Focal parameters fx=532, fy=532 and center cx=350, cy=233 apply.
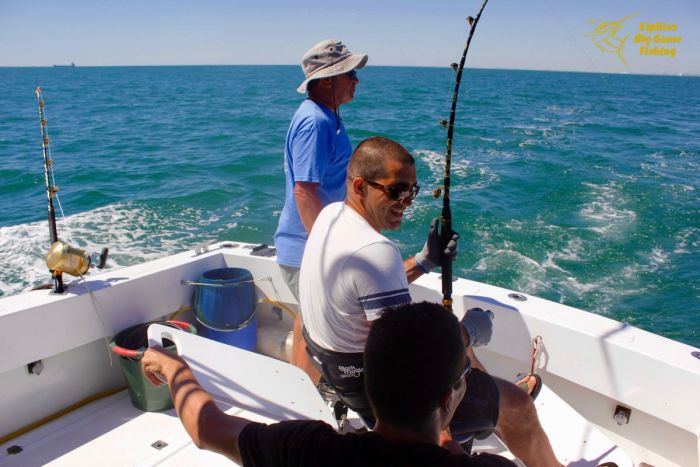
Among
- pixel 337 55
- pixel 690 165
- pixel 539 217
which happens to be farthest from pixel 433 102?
pixel 337 55

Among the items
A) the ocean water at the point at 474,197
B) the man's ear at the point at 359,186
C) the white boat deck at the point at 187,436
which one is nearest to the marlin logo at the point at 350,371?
the white boat deck at the point at 187,436

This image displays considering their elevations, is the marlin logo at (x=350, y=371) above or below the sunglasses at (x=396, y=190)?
below

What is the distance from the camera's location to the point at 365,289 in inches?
57.2

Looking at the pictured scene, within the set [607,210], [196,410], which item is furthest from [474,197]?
[196,410]

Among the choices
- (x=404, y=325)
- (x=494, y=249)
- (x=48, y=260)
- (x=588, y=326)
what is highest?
(x=404, y=325)

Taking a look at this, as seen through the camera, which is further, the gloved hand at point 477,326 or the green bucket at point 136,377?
the green bucket at point 136,377

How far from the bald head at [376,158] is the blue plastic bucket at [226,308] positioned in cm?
151

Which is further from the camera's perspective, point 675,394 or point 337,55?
point 337,55

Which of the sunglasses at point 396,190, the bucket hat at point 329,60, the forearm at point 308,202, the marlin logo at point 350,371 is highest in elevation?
the bucket hat at point 329,60

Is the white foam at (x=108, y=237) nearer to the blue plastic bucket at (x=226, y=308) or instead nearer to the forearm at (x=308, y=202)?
the blue plastic bucket at (x=226, y=308)

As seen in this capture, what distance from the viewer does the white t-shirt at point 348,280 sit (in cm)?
145

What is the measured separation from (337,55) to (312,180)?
59 cm

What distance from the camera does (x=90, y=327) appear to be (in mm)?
2525

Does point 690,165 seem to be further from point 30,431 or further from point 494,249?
point 30,431
